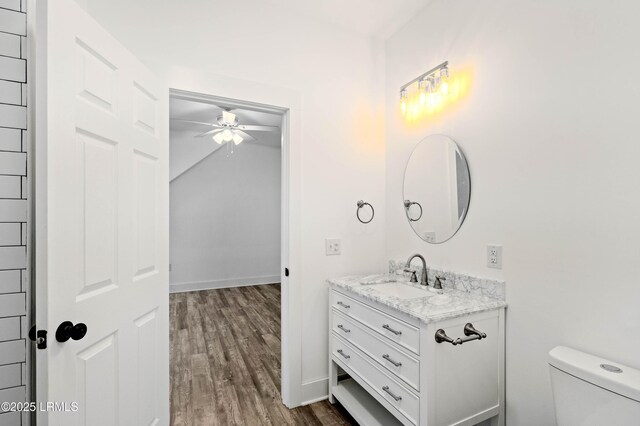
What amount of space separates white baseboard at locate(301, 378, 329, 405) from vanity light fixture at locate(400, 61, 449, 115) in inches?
79.4

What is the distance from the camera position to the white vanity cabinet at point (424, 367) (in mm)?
1351

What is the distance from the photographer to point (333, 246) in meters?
2.22

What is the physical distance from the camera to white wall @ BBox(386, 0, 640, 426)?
45.5 inches

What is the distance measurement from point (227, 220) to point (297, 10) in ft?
12.0

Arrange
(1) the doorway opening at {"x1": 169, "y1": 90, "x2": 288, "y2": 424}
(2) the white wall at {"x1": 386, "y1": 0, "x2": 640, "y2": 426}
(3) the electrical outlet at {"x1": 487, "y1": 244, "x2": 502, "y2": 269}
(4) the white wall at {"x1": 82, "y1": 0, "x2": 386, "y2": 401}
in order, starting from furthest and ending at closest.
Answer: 1. (1) the doorway opening at {"x1": 169, "y1": 90, "x2": 288, "y2": 424}
2. (4) the white wall at {"x1": 82, "y1": 0, "x2": 386, "y2": 401}
3. (3) the electrical outlet at {"x1": 487, "y1": 244, "x2": 502, "y2": 269}
4. (2) the white wall at {"x1": 386, "y1": 0, "x2": 640, "y2": 426}

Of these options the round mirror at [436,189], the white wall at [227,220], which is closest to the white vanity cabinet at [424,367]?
the round mirror at [436,189]

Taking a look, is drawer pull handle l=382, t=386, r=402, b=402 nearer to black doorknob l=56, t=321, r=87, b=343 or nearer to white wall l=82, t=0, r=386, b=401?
white wall l=82, t=0, r=386, b=401

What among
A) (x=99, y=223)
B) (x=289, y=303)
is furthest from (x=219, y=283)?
(x=99, y=223)

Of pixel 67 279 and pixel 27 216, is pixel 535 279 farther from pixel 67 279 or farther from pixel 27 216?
pixel 27 216

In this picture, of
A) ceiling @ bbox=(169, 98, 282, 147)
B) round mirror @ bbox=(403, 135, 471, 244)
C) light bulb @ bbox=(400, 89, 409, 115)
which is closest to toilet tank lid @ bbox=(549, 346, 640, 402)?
round mirror @ bbox=(403, 135, 471, 244)

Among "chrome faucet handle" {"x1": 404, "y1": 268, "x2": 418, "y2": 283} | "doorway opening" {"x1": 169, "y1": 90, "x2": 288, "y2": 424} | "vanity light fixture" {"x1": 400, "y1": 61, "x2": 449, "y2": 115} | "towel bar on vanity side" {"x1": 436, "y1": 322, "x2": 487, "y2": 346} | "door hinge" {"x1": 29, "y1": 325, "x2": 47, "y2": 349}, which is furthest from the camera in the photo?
"doorway opening" {"x1": 169, "y1": 90, "x2": 288, "y2": 424}

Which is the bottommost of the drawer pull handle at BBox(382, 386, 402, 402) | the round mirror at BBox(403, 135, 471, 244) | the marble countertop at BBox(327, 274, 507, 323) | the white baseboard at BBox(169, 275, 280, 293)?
the white baseboard at BBox(169, 275, 280, 293)

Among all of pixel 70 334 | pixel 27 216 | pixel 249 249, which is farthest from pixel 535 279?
pixel 249 249

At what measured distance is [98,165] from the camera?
3.99ft
